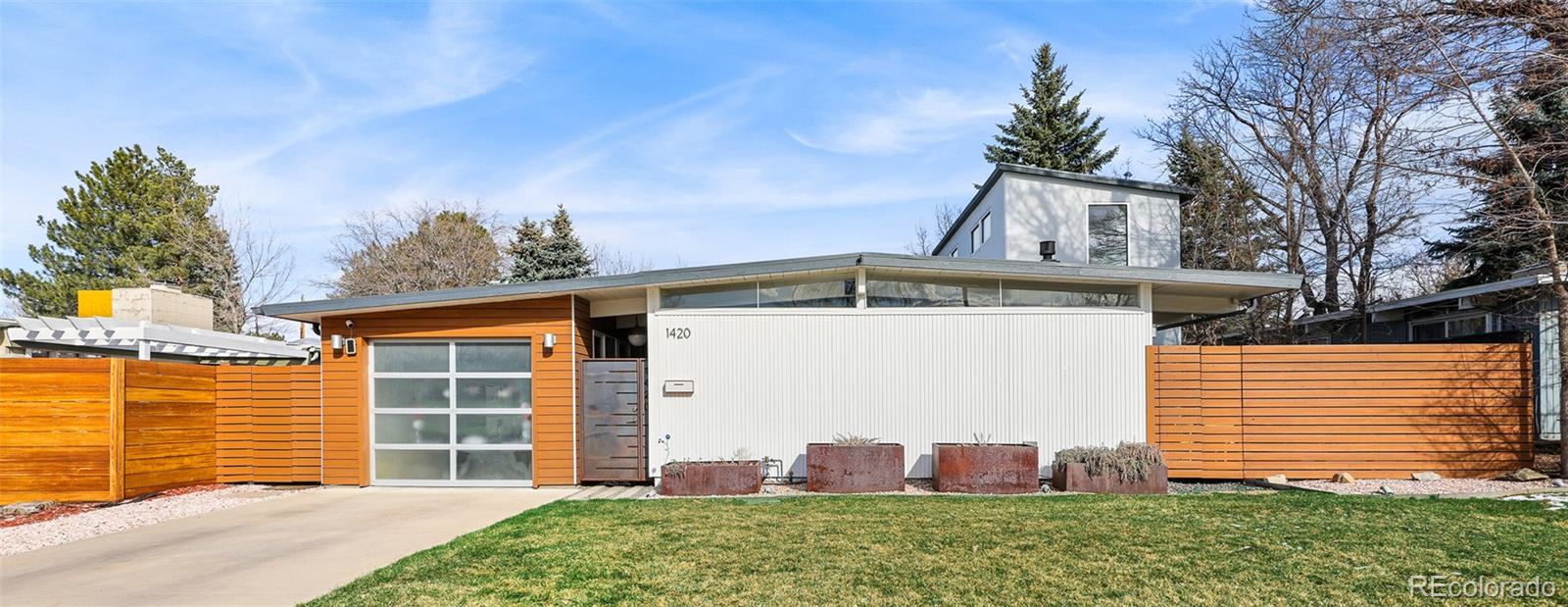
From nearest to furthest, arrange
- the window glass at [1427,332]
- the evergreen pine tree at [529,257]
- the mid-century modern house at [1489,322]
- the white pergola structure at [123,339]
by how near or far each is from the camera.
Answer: the mid-century modern house at [1489,322] → the white pergola structure at [123,339] → the window glass at [1427,332] → the evergreen pine tree at [529,257]

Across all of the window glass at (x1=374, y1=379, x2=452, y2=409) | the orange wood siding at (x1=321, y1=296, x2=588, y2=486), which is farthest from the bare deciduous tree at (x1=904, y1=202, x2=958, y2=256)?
the window glass at (x1=374, y1=379, x2=452, y2=409)

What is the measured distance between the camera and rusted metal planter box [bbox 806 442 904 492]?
9.47 meters

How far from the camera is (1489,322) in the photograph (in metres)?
13.7

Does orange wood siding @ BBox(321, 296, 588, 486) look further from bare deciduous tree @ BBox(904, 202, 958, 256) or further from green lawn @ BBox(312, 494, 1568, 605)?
bare deciduous tree @ BBox(904, 202, 958, 256)

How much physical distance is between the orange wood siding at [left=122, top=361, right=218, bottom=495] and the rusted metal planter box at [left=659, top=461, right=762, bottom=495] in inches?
222

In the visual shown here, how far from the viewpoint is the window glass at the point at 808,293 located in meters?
10.5

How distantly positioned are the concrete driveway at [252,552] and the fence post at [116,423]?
4.67ft

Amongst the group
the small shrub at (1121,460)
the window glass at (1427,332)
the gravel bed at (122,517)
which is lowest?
the gravel bed at (122,517)

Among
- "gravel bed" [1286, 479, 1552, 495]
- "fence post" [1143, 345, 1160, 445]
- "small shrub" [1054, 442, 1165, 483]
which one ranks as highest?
"fence post" [1143, 345, 1160, 445]

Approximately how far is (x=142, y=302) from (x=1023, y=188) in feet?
47.7

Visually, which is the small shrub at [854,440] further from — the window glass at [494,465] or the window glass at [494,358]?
the window glass at [494,358]

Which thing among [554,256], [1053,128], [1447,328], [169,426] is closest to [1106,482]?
[1447,328]

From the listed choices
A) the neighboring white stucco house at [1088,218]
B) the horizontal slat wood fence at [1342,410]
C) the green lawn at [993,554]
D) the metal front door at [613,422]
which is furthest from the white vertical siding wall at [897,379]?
the neighboring white stucco house at [1088,218]

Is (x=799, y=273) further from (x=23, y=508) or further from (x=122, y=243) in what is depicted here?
(x=122, y=243)
